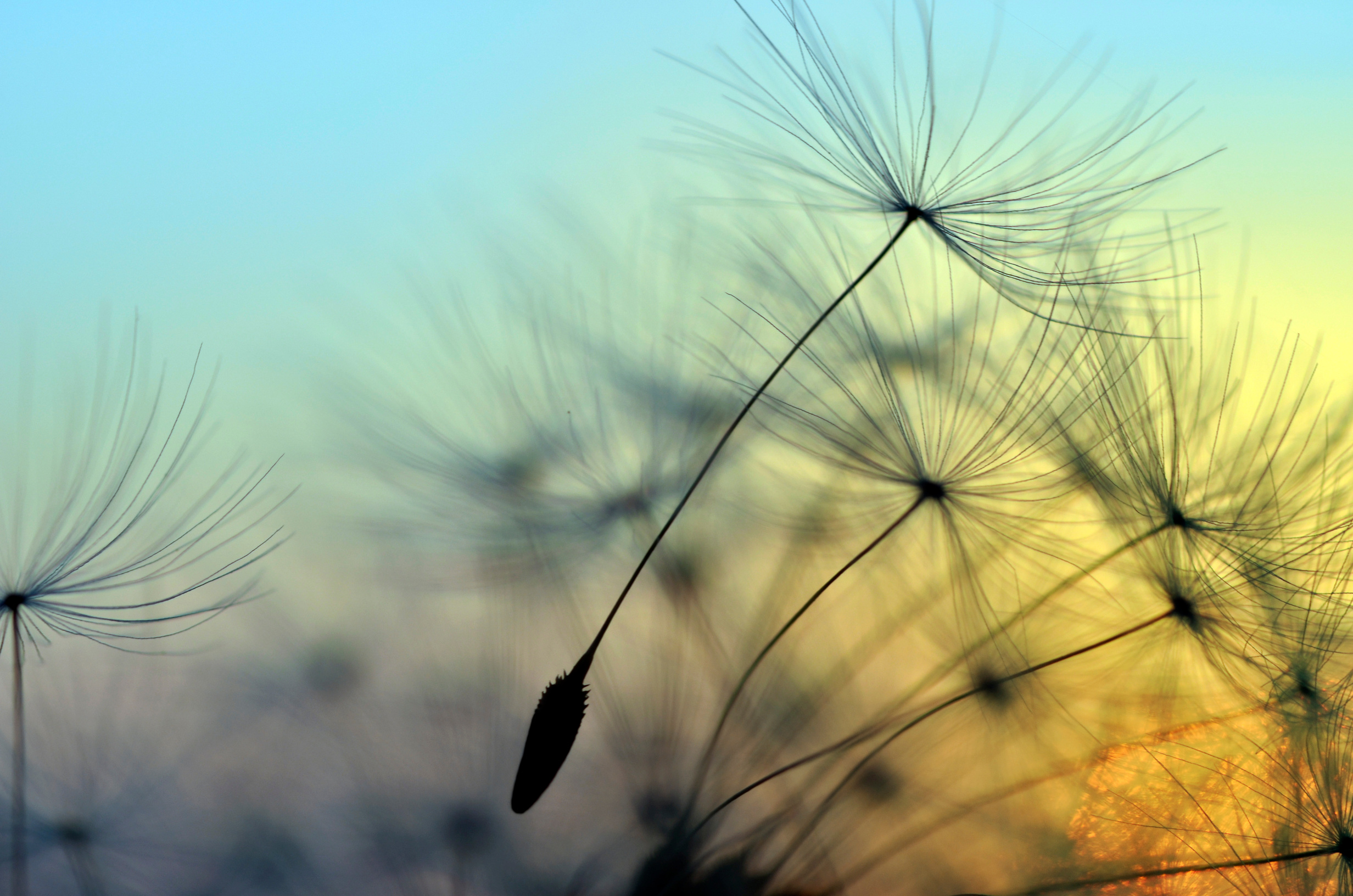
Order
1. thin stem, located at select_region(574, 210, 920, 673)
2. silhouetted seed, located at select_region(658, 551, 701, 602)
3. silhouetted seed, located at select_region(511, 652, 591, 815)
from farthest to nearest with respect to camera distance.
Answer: silhouetted seed, located at select_region(658, 551, 701, 602)
thin stem, located at select_region(574, 210, 920, 673)
silhouetted seed, located at select_region(511, 652, 591, 815)

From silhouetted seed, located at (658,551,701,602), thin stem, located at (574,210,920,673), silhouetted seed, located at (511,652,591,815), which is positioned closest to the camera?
silhouetted seed, located at (511,652,591,815)

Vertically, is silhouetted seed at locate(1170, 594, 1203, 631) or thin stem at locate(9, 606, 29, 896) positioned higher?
silhouetted seed at locate(1170, 594, 1203, 631)

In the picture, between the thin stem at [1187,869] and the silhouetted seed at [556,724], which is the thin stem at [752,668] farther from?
the thin stem at [1187,869]

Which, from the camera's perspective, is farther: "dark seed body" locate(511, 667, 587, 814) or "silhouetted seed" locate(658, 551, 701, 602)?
"silhouetted seed" locate(658, 551, 701, 602)

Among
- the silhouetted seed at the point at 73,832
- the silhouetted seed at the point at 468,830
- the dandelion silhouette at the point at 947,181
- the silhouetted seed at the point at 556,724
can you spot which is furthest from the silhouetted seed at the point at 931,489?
the silhouetted seed at the point at 73,832

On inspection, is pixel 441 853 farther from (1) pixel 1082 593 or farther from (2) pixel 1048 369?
(2) pixel 1048 369

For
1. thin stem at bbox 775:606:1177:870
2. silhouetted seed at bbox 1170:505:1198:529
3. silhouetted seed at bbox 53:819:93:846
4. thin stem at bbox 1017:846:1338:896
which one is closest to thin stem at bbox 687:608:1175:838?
thin stem at bbox 775:606:1177:870

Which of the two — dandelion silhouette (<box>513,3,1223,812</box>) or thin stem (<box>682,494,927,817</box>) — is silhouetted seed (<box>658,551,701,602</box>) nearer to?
dandelion silhouette (<box>513,3,1223,812</box>)
